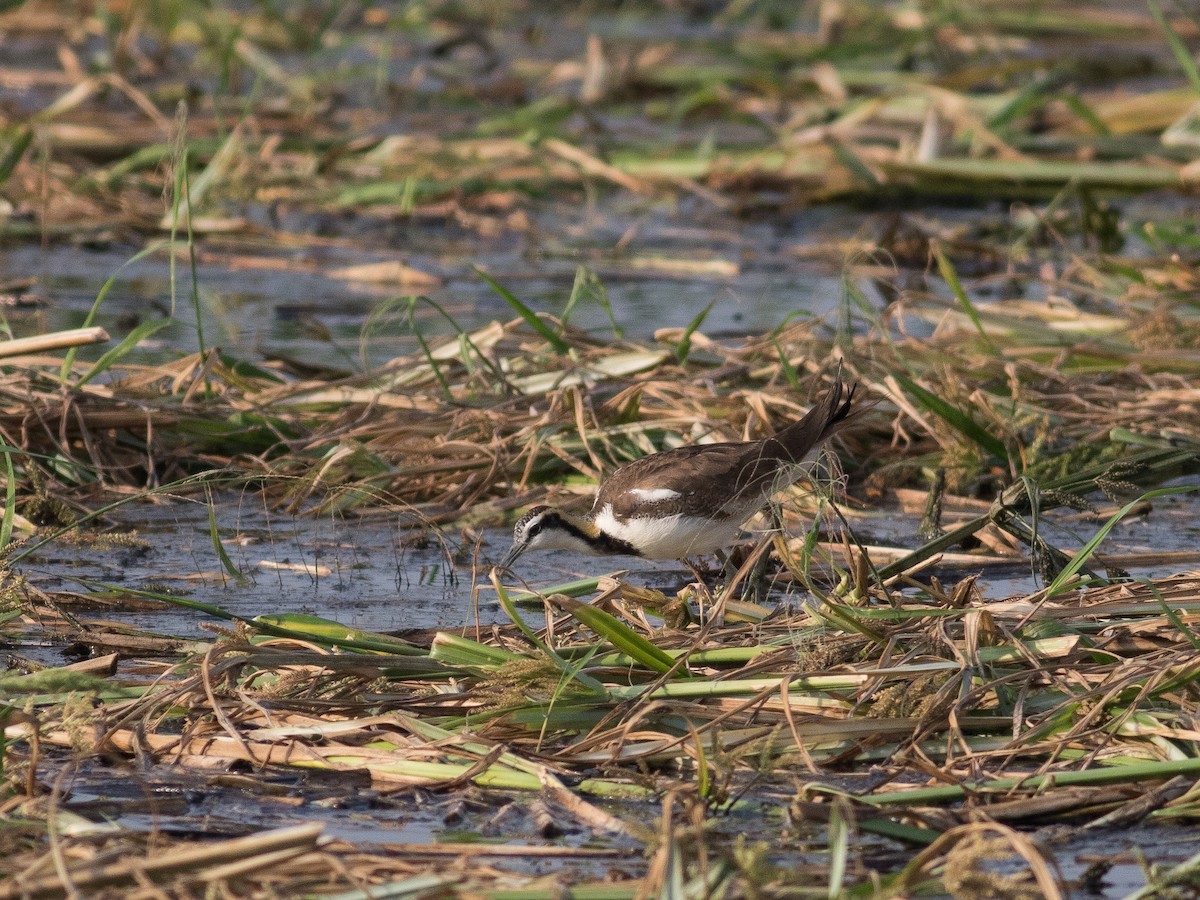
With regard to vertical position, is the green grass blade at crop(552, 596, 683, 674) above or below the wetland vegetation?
above

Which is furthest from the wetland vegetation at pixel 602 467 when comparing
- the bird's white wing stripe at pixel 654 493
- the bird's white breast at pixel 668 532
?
the bird's white wing stripe at pixel 654 493

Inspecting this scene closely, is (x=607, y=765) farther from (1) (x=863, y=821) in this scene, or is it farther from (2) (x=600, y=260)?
(2) (x=600, y=260)

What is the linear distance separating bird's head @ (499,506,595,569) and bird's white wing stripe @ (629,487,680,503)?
282mm

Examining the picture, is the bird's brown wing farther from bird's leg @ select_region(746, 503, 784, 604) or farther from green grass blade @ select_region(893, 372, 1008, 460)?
green grass blade @ select_region(893, 372, 1008, 460)

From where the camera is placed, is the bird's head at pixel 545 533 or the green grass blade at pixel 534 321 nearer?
the bird's head at pixel 545 533

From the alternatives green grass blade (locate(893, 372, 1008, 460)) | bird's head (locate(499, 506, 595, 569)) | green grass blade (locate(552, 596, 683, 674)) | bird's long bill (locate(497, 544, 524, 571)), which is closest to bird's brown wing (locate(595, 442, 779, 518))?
bird's head (locate(499, 506, 595, 569))

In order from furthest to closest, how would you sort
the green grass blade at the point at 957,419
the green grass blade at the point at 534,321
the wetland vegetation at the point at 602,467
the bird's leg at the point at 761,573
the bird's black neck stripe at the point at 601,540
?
the green grass blade at the point at 534,321 < the green grass blade at the point at 957,419 < the bird's black neck stripe at the point at 601,540 < the bird's leg at the point at 761,573 < the wetland vegetation at the point at 602,467

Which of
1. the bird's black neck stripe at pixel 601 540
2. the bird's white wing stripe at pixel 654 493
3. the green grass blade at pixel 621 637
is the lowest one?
the bird's black neck stripe at pixel 601 540

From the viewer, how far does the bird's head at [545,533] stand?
538cm

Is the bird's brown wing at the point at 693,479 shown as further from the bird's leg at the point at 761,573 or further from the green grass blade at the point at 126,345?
the green grass blade at the point at 126,345

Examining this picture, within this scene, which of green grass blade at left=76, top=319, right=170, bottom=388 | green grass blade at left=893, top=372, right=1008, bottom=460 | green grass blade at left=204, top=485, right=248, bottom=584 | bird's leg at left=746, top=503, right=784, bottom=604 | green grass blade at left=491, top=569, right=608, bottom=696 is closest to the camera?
green grass blade at left=491, top=569, right=608, bottom=696

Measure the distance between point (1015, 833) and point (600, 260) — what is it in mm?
6976

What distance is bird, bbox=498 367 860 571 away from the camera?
17.0 ft

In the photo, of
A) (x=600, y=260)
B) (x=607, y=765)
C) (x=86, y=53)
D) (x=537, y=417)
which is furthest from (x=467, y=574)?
(x=86, y=53)
